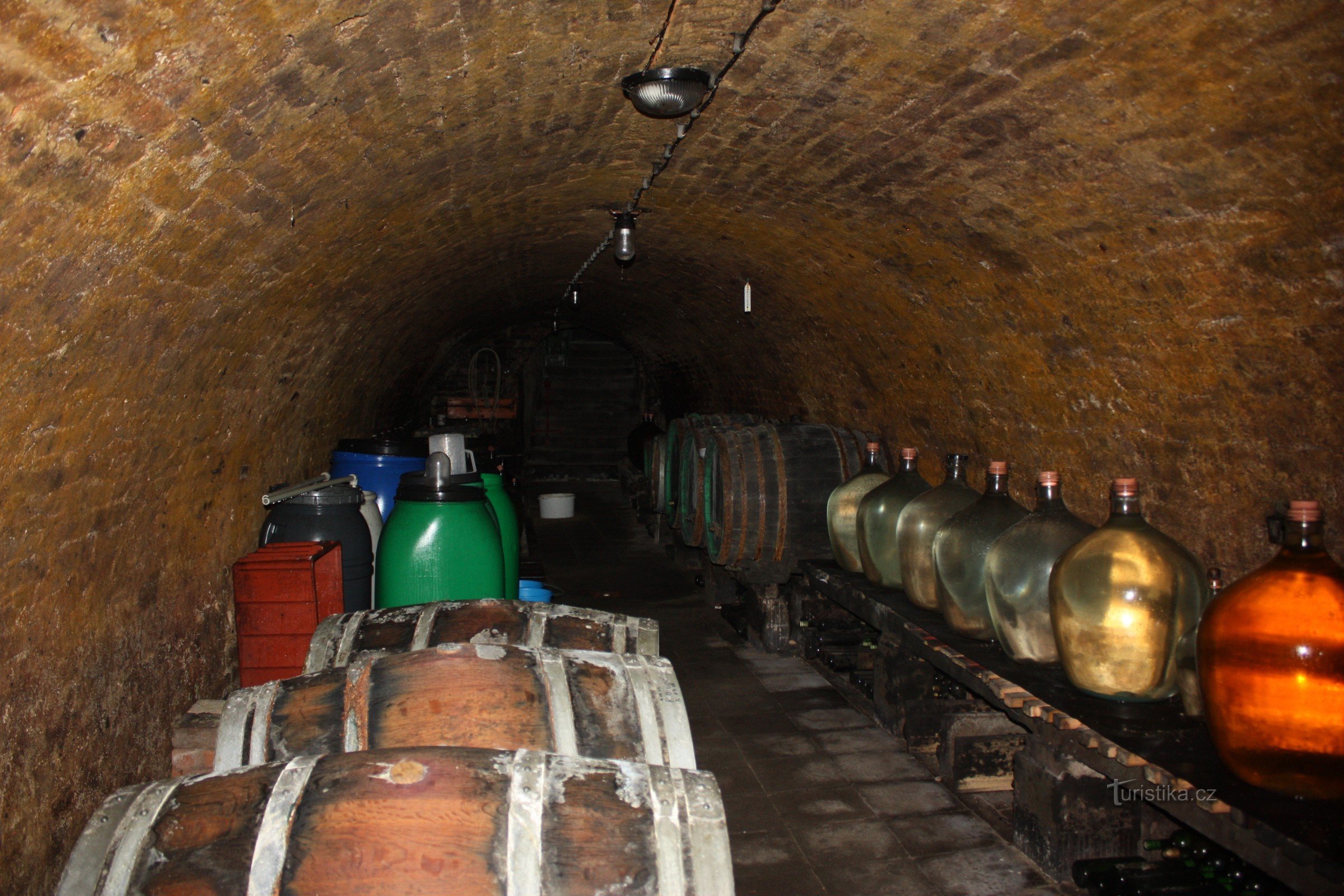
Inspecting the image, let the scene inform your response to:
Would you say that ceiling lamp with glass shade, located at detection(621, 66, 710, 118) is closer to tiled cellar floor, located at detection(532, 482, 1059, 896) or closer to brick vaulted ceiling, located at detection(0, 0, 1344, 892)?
brick vaulted ceiling, located at detection(0, 0, 1344, 892)

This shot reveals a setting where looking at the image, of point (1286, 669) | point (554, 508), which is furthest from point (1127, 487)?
point (554, 508)

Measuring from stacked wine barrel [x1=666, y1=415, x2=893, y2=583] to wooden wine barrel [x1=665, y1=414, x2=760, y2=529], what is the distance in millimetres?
1389

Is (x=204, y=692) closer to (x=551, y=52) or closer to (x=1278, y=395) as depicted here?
(x=551, y=52)

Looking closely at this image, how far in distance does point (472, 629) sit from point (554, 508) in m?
8.10

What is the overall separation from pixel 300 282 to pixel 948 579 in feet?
9.42

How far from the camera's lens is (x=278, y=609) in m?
3.95

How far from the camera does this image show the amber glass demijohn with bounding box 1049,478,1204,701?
2570 millimetres

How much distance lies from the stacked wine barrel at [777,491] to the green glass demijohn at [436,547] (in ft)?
5.62

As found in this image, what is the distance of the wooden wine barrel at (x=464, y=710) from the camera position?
2.20 metres

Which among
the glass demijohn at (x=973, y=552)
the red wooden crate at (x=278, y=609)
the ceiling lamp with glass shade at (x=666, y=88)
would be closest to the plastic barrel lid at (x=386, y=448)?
the red wooden crate at (x=278, y=609)

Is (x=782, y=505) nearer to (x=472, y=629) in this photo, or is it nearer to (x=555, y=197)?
(x=555, y=197)

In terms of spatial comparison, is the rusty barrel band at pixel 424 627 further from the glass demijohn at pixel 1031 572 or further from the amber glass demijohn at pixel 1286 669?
the amber glass demijohn at pixel 1286 669

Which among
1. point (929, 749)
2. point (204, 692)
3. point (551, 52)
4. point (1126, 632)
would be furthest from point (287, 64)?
point (929, 749)

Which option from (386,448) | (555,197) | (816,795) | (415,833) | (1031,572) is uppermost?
(555,197)
